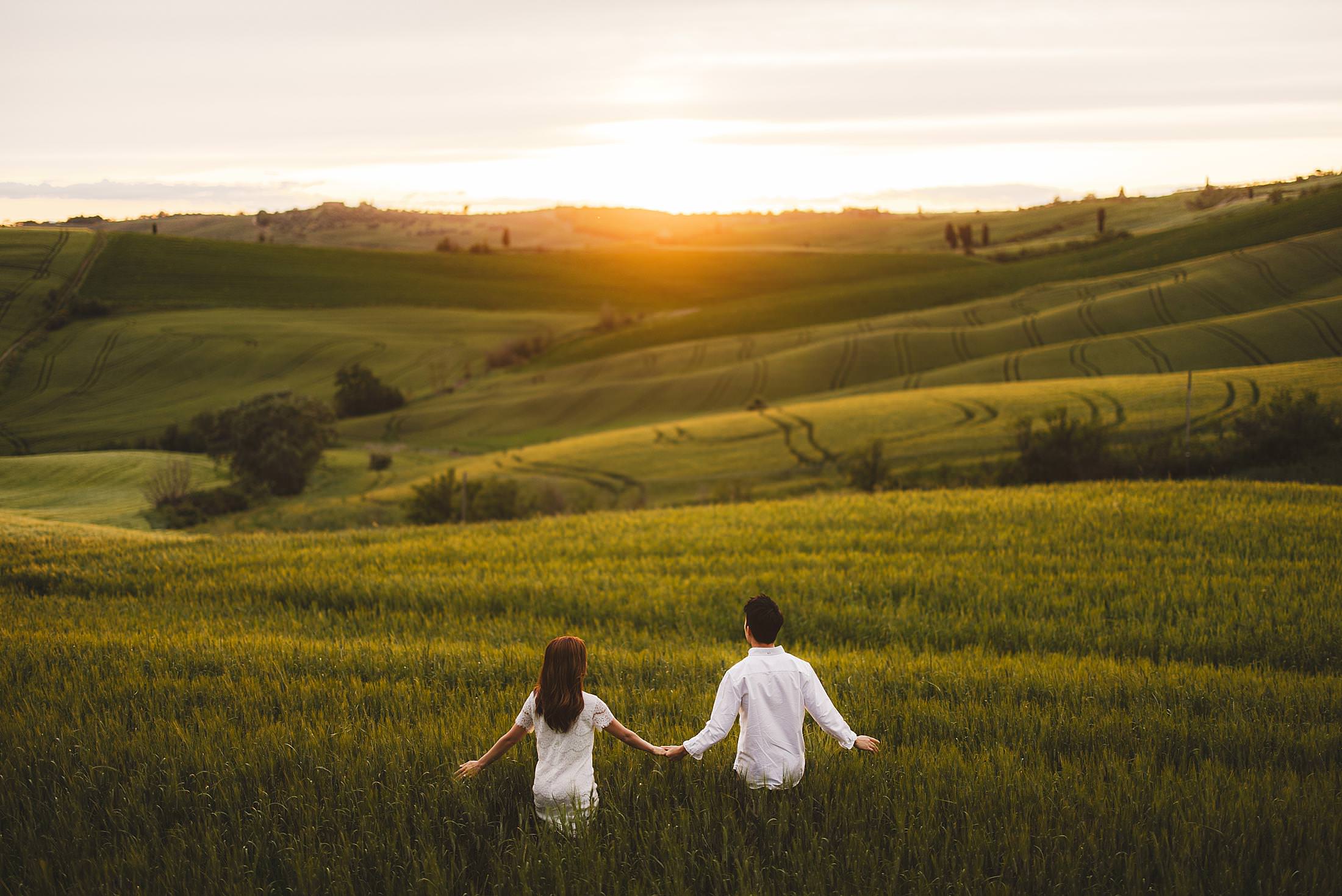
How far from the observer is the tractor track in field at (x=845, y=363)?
76312 mm

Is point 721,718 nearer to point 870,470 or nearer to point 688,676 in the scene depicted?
point 688,676

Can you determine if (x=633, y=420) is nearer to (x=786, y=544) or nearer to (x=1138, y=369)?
(x=1138, y=369)

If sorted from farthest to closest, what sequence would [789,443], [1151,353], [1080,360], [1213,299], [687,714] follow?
[1213,299], [1080,360], [1151,353], [789,443], [687,714]

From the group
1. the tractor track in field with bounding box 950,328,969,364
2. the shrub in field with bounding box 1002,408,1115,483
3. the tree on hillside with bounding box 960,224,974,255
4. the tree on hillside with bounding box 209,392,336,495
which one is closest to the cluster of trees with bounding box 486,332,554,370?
the tree on hillside with bounding box 209,392,336,495

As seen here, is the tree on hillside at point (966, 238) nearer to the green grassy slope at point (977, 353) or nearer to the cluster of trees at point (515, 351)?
the green grassy slope at point (977, 353)

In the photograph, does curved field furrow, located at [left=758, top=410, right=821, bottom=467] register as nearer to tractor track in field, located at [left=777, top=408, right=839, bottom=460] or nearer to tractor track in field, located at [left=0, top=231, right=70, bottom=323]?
tractor track in field, located at [left=777, top=408, right=839, bottom=460]

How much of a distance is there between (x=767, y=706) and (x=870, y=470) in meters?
33.1

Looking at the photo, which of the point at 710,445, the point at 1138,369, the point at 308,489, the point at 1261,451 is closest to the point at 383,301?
the point at 308,489

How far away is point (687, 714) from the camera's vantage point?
8.12 metres

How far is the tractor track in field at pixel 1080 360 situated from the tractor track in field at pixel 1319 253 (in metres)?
29.9

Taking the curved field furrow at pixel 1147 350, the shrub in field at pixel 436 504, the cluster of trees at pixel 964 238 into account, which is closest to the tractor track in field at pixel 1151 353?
the curved field furrow at pixel 1147 350

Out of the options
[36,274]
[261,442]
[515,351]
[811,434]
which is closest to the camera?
[36,274]

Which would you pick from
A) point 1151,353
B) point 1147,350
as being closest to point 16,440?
point 1151,353

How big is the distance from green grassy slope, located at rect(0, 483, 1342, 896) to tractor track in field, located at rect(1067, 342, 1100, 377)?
161 ft
